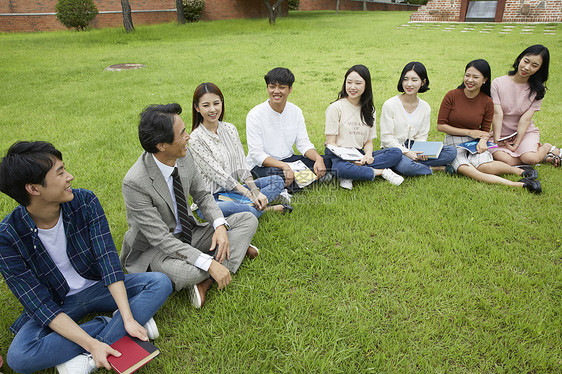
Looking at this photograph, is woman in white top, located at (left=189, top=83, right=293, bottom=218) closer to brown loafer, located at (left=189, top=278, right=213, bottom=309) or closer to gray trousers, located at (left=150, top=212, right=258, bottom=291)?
gray trousers, located at (left=150, top=212, right=258, bottom=291)

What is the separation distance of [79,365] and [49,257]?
1.96 feet

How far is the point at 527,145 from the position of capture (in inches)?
165

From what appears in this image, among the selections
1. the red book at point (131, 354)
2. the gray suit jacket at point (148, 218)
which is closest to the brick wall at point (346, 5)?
the gray suit jacket at point (148, 218)

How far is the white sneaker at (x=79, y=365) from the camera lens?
6.03 feet

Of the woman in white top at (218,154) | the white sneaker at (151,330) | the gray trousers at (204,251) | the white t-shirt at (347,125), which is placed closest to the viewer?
the white sneaker at (151,330)

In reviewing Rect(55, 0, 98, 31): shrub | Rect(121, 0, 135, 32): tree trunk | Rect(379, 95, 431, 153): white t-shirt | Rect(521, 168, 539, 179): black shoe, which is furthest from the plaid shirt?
Rect(55, 0, 98, 31): shrub

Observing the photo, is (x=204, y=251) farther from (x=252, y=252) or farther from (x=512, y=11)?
(x=512, y=11)

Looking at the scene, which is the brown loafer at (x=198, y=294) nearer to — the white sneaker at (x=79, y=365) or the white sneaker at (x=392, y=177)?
the white sneaker at (x=79, y=365)

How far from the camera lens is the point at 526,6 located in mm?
17422

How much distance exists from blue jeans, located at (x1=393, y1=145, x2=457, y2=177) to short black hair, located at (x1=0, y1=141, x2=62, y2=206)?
337 cm

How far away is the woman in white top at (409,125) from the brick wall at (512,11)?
60.5 feet

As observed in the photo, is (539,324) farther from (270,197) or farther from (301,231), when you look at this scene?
(270,197)

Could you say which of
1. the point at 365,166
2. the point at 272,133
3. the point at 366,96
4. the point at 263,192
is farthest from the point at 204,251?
the point at 366,96

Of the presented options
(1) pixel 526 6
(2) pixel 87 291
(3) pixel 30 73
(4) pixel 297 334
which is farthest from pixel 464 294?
(1) pixel 526 6
